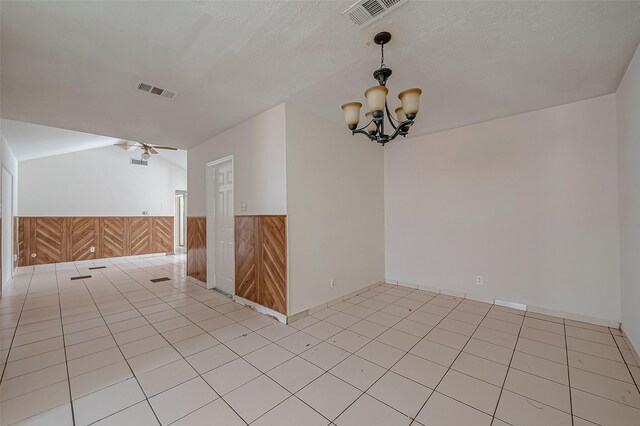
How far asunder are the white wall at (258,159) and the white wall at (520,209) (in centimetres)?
251

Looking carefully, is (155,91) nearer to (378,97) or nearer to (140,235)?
(378,97)

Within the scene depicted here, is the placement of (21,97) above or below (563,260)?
above

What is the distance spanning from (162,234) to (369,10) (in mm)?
9097

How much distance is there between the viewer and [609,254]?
2945mm

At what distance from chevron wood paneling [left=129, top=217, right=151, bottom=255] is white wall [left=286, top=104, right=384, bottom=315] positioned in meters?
7.19

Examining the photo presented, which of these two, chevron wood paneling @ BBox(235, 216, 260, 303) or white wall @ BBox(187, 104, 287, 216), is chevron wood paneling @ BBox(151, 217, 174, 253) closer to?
white wall @ BBox(187, 104, 287, 216)

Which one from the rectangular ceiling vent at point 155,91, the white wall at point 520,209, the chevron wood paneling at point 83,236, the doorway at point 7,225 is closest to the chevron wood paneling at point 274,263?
the rectangular ceiling vent at point 155,91

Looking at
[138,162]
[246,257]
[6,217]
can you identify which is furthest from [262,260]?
[138,162]

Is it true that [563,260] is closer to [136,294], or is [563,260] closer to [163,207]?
[136,294]

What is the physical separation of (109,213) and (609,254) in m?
10.8

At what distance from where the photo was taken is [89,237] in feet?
23.4

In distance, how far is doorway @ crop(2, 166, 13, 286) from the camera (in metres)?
4.56

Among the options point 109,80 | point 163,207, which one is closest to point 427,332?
point 109,80

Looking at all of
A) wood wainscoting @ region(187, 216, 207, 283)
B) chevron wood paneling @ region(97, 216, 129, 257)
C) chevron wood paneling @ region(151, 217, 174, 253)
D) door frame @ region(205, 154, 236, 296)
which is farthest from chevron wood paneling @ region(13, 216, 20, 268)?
door frame @ region(205, 154, 236, 296)
